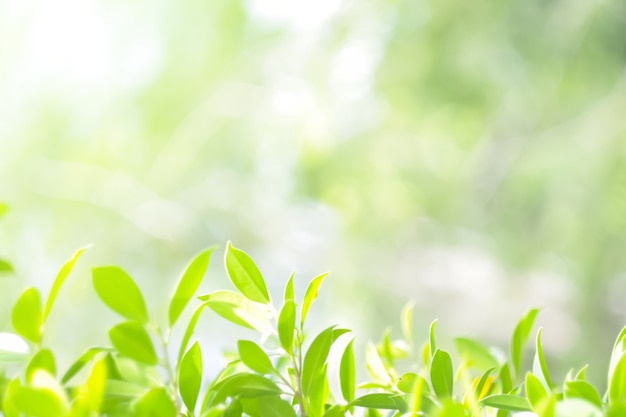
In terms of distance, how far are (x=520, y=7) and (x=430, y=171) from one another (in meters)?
0.42

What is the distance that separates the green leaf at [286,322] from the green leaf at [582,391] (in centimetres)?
6

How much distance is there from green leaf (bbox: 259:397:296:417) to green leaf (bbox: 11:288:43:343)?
6cm

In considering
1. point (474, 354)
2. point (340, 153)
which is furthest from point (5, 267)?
point (340, 153)

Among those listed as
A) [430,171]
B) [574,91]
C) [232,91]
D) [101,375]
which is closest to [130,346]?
[101,375]

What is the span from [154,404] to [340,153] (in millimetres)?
1470

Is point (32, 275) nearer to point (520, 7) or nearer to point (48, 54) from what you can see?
point (48, 54)

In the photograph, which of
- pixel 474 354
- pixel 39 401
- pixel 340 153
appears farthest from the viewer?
pixel 340 153

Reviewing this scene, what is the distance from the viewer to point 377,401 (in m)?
0.16

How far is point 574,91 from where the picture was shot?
1.34 m

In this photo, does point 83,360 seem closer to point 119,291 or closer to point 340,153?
point 119,291

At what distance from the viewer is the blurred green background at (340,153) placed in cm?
128

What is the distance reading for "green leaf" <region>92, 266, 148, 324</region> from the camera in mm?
150

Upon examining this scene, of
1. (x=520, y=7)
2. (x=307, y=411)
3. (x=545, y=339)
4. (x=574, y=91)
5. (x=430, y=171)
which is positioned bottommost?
(x=545, y=339)

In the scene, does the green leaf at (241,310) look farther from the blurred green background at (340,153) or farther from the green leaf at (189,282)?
the blurred green background at (340,153)
